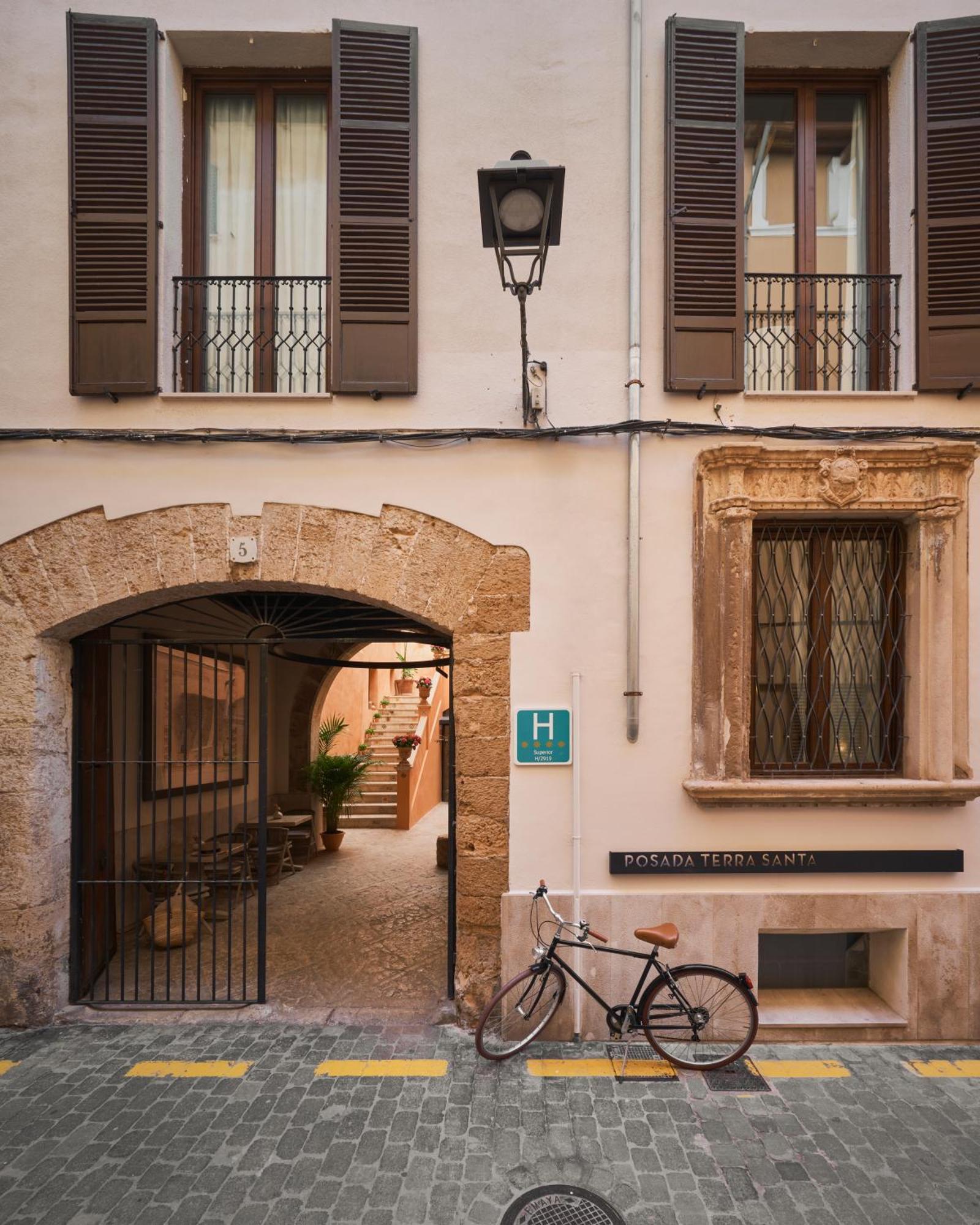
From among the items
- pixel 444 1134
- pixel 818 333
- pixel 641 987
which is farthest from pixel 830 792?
pixel 818 333

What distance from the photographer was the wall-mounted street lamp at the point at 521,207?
370cm

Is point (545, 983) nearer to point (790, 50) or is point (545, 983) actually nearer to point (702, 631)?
point (702, 631)

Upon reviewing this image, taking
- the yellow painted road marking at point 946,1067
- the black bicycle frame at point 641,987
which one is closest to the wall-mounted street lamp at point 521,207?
the black bicycle frame at point 641,987

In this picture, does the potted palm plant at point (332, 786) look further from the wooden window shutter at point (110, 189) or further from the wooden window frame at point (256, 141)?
the wooden window frame at point (256, 141)

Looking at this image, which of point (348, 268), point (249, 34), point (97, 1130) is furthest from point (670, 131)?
point (97, 1130)

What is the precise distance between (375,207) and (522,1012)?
5416 millimetres

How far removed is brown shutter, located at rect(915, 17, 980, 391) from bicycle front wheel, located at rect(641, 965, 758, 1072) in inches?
163

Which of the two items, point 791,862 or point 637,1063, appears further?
point 791,862

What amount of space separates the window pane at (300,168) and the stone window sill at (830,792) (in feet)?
16.0

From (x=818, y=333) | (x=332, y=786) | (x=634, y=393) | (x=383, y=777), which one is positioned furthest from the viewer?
(x=383, y=777)

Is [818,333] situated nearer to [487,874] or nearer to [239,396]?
[239,396]

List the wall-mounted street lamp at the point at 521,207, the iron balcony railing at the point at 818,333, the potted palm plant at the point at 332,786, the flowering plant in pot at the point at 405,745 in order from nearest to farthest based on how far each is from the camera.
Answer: the wall-mounted street lamp at the point at 521,207, the iron balcony railing at the point at 818,333, the potted palm plant at the point at 332,786, the flowering plant in pot at the point at 405,745

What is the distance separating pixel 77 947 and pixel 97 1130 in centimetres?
169

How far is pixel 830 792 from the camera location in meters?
4.61
